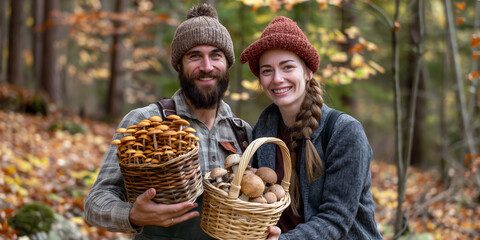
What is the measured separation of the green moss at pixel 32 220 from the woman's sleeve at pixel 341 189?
3380 millimetres

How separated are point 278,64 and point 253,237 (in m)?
1.13

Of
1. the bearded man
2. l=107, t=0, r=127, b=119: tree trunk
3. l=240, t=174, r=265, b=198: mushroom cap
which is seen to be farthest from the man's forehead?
l=107, t=0, r=127, b=119: tree trunk

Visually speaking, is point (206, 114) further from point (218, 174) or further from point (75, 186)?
point (75, 186)

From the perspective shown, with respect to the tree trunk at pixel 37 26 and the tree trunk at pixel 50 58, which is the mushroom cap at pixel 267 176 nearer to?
the tree trunk at pixel 50 58

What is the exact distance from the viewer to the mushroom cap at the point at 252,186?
6.75ft

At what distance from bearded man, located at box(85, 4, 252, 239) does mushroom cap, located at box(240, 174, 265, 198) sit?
60 cm

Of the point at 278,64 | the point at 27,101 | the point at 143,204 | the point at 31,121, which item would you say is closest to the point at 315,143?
the point at 278,64

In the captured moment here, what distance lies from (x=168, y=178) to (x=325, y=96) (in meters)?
1.82

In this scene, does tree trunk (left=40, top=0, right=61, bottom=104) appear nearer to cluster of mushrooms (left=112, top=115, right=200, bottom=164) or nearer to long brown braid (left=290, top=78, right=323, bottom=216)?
long brown braid (left=290, top=78, right=323, bottom=216)

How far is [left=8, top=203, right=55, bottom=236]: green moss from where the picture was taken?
438cm

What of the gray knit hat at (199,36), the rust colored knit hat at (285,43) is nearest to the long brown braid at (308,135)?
the rust colored knit hat at (285,43)

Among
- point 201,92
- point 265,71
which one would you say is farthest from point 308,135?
point 201,92

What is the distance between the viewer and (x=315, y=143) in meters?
2.55

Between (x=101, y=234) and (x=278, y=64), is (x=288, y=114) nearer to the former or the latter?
(x=278, y=64)
